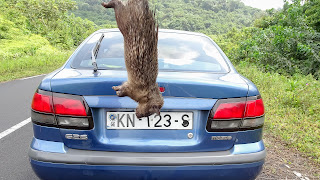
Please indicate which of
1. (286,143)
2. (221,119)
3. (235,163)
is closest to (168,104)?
(221,119)

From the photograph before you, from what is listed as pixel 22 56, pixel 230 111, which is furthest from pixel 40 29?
pixel 230 111

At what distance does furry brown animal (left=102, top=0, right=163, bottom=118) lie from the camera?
3.00 feet

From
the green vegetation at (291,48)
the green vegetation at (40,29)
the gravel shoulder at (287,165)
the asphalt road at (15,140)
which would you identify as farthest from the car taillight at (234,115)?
the green vegetation at (40,29)

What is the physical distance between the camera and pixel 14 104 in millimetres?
5570

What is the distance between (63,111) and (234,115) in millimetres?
1109

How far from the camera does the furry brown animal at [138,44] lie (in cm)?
91

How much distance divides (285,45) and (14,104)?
8.73 metres

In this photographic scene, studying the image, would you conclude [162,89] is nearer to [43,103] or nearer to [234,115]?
[234,115]

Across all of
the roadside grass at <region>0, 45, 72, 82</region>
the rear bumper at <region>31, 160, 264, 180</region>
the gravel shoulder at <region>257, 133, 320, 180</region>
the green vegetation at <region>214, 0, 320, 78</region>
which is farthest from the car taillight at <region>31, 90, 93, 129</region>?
the roadside grass at <region>0, 45, 72, 82</region>

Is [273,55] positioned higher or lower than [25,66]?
higher

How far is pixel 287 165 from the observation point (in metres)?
2.93

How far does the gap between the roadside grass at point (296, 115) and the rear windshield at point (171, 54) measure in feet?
5.94

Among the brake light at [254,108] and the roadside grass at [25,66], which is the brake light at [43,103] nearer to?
the brake light at [254,108]

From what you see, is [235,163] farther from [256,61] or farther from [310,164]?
[256,61]
